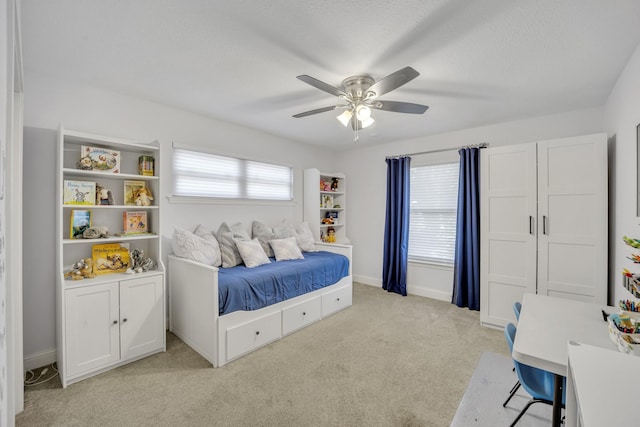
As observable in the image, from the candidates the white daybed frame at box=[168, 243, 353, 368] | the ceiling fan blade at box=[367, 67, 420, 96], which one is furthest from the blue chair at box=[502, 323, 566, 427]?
the white daybed frame at box=[168, 243, 353, 368]

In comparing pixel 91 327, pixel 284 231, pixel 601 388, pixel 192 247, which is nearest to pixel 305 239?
pixel 284 231

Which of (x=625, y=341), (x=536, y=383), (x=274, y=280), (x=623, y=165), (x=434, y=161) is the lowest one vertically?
(x=536, y=383)

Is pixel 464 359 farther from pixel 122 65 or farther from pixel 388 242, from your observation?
pixel 122 65

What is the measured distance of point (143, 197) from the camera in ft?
8.40

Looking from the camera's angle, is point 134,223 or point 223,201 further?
point 223,201

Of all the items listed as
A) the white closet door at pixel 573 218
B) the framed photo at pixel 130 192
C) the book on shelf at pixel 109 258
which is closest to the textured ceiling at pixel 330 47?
the white closet door at pixel 573 218

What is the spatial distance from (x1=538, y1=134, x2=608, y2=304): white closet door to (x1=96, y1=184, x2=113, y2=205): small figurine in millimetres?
4061

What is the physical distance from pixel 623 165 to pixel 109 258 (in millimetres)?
4351

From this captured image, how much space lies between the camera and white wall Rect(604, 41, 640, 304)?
1.97 meters

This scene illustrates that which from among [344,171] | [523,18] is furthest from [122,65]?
[344,171]

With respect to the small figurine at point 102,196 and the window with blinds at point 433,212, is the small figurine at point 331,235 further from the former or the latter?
the small figurine at point 102,196

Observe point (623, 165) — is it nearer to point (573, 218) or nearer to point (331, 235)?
point (573, 218)

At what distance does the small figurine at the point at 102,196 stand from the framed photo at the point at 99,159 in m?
0.18

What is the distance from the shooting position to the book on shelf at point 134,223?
258 centimetres
